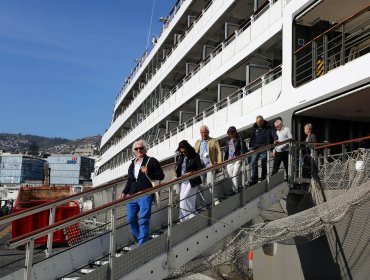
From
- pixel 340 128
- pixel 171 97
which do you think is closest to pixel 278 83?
pixel 340 128

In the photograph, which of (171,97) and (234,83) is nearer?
(234,83)

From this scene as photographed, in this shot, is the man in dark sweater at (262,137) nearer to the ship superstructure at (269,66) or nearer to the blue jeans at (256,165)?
the blue jeans at (256,165)

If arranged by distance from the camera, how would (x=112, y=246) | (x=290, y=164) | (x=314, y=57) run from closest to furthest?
(x=112, y=246), (x=290, y=164), (x=314, y=57)

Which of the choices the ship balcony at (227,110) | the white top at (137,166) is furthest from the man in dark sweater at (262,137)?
the white top at (137,166)

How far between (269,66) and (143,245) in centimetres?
1048

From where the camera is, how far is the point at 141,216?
655cm

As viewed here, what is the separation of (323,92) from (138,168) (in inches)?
203

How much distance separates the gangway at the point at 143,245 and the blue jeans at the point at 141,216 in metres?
0.16

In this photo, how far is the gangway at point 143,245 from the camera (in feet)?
18.6

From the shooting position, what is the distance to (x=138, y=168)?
22.9 feet

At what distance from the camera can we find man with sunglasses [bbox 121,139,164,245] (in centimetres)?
654

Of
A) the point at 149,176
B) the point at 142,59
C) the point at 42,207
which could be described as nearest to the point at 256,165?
the point at 149,176

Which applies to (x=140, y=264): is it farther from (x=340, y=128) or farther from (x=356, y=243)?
(x=340, y=128)

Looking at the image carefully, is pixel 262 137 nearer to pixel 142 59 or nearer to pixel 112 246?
pixel 112 246
